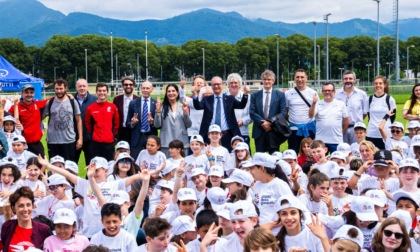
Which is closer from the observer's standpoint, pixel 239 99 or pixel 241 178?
pixel 241 178

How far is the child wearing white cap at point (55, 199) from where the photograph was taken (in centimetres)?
859

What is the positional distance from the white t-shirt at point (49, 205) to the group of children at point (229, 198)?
0.02 metres

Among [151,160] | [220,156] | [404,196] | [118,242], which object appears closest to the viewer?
[118,242]

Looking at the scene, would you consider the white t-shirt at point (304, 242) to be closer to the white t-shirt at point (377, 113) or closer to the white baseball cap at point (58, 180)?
the white baseball cap at point (58, 180)

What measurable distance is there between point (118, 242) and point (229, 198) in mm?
1764

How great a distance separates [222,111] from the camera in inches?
478

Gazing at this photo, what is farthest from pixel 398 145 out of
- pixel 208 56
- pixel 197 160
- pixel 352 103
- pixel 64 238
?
pixel 208 56

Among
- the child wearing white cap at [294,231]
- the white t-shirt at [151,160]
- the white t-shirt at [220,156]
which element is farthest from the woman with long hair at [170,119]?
the child wearing white cap at [294,231]

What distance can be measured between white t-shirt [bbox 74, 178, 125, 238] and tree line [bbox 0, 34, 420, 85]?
103 metres

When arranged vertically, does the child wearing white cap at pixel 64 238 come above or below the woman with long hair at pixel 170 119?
below

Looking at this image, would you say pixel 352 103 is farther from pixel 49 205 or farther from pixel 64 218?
pixel 64 218

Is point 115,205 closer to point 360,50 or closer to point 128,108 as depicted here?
point 128,108

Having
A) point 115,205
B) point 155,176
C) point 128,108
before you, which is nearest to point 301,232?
point 115,205

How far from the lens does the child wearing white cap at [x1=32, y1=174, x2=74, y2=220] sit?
28.2ft
